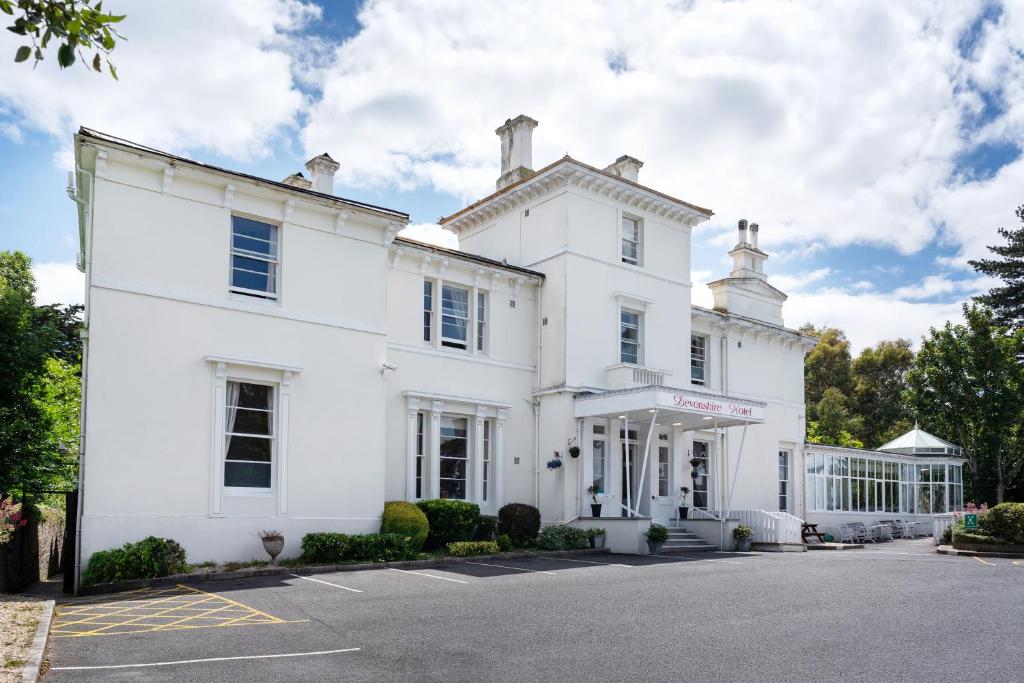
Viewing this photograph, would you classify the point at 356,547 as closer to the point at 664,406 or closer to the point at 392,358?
the point at 392,358

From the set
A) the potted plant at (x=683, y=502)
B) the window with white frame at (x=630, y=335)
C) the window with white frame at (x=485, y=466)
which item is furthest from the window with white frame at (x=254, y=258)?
the potted plant at (x=683, y=502)

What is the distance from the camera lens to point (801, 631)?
9.80 metres

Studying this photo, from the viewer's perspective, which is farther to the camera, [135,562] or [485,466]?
[485,466]

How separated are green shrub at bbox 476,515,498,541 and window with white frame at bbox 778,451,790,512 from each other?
1241 cm

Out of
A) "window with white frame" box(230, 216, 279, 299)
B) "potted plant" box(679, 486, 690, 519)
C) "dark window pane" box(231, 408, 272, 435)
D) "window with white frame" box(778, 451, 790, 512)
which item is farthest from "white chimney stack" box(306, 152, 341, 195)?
"window with white frame" box(778, 451, 790, 512)

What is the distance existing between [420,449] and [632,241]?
8331 millimetres

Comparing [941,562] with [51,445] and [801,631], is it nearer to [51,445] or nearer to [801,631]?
[801,631]

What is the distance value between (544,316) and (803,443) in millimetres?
11931

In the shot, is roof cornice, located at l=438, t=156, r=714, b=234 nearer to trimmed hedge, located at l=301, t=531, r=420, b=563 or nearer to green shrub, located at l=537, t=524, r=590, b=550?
green shrub, located at l=537, t=524, r=590, b=550

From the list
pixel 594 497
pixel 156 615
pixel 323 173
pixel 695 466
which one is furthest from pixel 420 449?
pixel 156 615

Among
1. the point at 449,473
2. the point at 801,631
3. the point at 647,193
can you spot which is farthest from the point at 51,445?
the point at 801,631

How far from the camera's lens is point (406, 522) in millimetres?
17953

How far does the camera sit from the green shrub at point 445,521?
62.2ft

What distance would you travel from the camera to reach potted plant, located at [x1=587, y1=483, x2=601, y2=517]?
21266 millimetres
